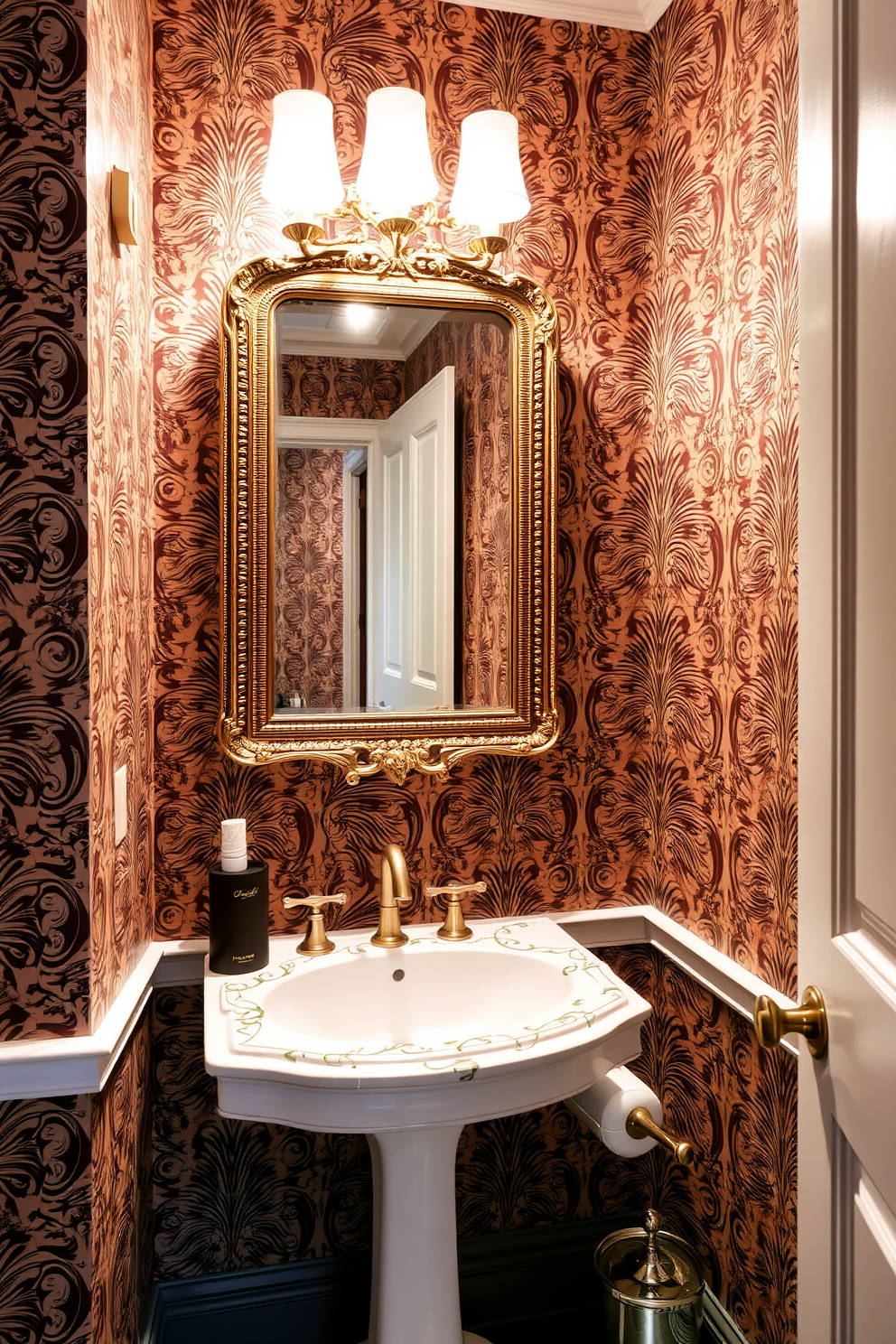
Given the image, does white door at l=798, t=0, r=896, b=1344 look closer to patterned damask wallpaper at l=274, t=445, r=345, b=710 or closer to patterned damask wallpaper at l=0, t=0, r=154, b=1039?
patterned damask wallpaper at l=0, t=0, r=154, b=1039

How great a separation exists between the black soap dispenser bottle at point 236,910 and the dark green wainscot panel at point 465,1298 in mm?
613

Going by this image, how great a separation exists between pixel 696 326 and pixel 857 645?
1088mm

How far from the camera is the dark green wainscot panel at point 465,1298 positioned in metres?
1.64

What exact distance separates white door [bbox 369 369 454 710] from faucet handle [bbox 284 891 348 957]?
1.14 ft

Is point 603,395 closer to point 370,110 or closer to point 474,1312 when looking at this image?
point 370,110

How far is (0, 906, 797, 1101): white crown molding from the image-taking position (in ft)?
3.57

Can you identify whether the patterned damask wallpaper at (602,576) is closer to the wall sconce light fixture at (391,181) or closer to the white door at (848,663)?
the wall sconce light fixture at (391,181)

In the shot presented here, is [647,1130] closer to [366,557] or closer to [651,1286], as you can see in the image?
[651,1286]

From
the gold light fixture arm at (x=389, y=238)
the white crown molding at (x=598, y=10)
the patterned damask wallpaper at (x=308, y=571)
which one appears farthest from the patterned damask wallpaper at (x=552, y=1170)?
the white crown molding at (x=598, y=10)

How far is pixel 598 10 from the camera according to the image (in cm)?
175

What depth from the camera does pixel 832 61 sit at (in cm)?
74

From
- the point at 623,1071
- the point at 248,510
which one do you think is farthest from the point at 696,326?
the point at 623,1071

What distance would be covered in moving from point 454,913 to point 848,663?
1043 millimetres

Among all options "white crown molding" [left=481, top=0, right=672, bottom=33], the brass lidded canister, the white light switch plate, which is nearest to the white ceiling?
"white crown molding" [left=481, top=0, right=672, bottom=33]
